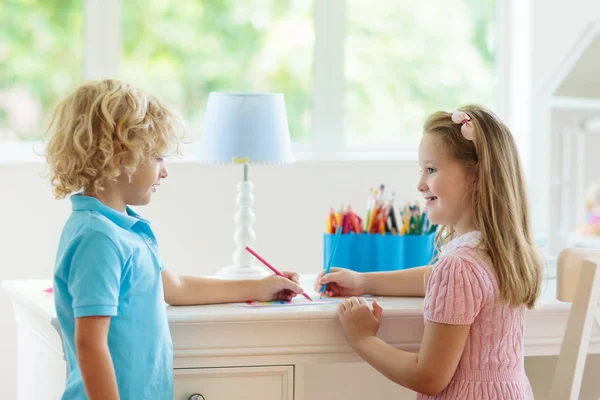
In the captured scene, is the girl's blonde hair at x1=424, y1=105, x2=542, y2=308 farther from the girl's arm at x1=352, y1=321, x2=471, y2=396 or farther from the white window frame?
the white window frame

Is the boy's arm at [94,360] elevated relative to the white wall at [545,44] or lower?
lower

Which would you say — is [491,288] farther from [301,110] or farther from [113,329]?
[301,110]

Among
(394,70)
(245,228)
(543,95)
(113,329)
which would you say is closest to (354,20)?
(394,70)

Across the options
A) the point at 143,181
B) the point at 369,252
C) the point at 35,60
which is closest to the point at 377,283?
the point at 369,252

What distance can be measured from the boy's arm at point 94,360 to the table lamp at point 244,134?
24.9 inches

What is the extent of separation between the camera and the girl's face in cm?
132

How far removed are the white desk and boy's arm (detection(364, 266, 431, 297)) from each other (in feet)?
0.10

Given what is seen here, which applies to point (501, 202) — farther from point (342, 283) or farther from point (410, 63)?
point (410, 63)

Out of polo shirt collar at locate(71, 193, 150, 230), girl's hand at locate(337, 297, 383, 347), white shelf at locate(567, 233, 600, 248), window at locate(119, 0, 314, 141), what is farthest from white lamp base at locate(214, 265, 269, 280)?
window at locate(119, 0, 314, 141)

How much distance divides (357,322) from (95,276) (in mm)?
441

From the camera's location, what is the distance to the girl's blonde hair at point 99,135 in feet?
3.94

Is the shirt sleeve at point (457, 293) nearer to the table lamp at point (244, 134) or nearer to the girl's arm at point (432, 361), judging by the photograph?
the girl's arm at point (432, 361)

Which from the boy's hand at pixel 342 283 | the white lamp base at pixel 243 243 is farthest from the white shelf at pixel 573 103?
the boy's hand at pixel 342 283

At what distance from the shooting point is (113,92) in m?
1.23
